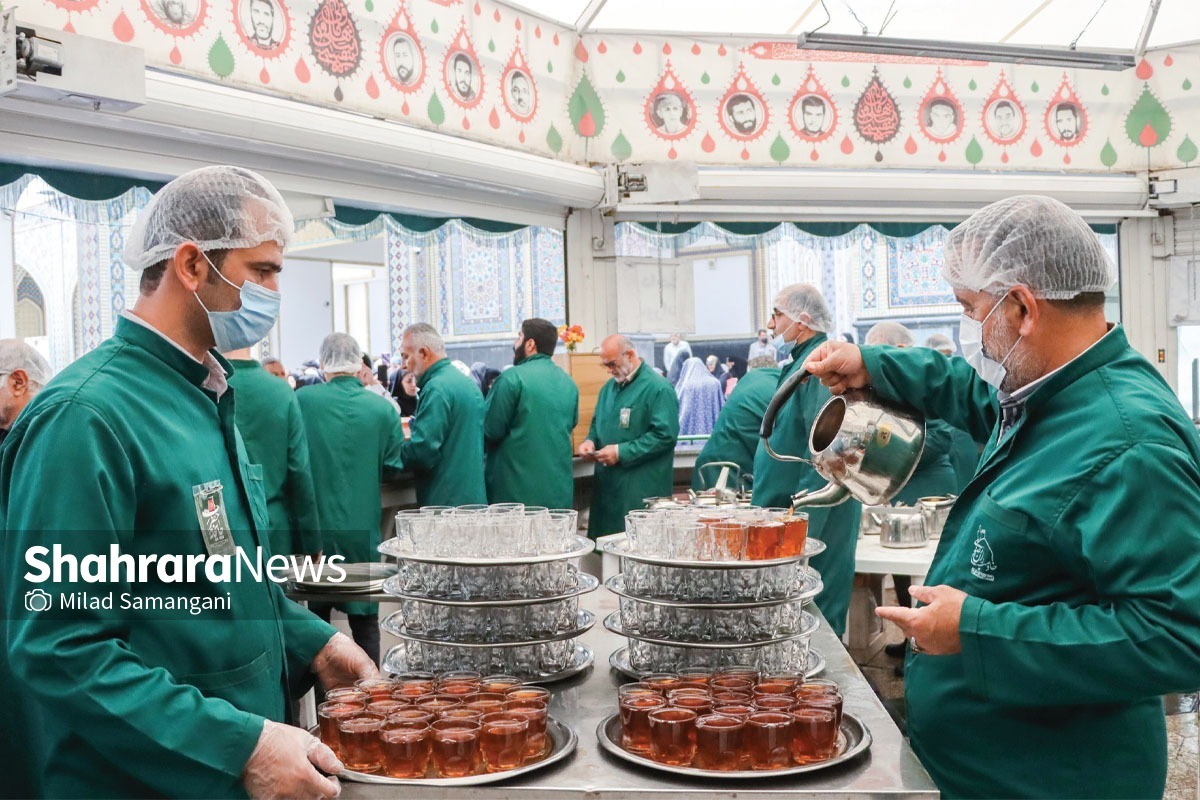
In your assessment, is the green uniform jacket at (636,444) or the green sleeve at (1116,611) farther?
the green uniform jacket at (636,444)

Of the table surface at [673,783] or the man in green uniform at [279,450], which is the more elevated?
the man in green uniform at [279,450]

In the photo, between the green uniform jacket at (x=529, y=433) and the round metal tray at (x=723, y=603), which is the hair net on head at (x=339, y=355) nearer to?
the green uniform jacket at (x=529, y=433)

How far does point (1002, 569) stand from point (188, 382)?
1.40 meters

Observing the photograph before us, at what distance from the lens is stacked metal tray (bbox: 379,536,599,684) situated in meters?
2.01

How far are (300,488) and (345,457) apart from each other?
0.51 meters

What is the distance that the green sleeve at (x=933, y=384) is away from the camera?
2.22 metres

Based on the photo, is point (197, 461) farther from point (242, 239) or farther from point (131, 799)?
point (131, 799)

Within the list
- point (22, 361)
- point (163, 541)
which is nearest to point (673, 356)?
point (22, 361)

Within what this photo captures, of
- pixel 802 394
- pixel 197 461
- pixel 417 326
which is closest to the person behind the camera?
pixel 197 461

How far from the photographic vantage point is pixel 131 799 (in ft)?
5.25

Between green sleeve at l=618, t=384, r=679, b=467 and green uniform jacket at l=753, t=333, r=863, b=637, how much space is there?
1555 millimetres

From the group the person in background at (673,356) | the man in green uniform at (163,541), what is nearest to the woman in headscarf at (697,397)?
the person in background at (673,356)

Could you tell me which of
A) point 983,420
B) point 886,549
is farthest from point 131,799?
point 886,549

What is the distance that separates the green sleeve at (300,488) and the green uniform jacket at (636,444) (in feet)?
6.18
